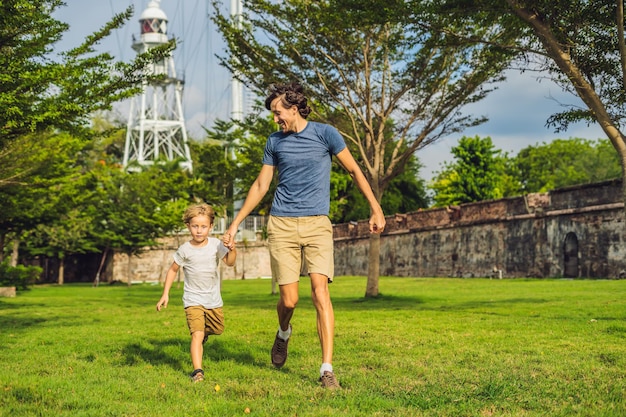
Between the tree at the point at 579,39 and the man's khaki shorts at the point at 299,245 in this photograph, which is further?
the tree at the point at 579,39

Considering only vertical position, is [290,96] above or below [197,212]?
above

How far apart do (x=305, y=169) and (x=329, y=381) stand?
5.40 ft

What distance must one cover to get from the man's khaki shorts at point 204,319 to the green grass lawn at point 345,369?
0.35m

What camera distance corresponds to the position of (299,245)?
6.20 meters

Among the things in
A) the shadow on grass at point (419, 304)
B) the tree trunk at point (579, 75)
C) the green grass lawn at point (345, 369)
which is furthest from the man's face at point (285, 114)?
the shadow on grass at point (419, 304)

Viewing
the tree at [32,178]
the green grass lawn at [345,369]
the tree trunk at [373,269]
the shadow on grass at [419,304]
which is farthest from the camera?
the tree at [32,178]

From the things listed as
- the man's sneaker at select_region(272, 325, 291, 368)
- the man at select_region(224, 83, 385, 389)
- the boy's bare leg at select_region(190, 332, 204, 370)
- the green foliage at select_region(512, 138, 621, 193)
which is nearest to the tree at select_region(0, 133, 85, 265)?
the boy's bare leg at select_region(190, 332, 204, 370)

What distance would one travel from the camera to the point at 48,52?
44.8ft

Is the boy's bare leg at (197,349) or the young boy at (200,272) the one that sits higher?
the young boy at (200,272)

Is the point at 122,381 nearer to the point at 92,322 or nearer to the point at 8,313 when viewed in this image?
the point at 92,322

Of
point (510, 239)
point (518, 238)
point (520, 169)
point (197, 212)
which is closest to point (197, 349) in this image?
point (197, 212)

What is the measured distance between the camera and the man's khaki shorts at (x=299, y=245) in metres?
6.15

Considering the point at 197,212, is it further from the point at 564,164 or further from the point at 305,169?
the point at 564,164

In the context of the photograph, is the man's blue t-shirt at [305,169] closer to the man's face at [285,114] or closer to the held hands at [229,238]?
the man's face at [285,114]
